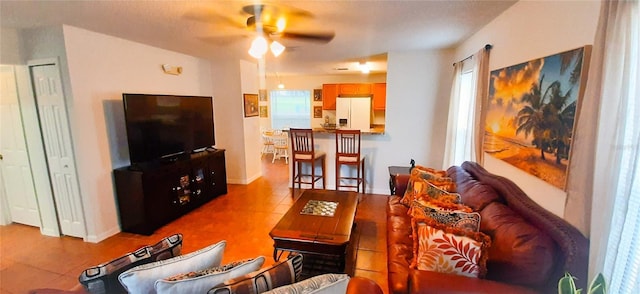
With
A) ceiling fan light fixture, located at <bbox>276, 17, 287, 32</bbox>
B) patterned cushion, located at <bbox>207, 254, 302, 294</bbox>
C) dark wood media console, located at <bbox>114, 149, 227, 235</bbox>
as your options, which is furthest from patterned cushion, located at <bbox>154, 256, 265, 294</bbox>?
dark wood media console, located at <bbox>114, 149, 227, 235</bbox>

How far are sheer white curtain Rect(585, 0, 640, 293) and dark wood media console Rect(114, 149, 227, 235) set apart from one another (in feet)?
12.1

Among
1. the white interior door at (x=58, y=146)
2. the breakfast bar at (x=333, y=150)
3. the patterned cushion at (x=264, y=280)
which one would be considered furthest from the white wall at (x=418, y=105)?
the white interior door at (x=58, y=146)

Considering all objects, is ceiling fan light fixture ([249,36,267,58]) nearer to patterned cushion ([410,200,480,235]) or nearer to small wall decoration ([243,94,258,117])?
patterned cushion ([410,200,480,235])

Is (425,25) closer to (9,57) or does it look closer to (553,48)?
(553,48)

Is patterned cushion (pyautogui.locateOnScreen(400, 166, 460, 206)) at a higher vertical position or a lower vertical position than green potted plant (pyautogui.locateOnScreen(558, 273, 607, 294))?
lower

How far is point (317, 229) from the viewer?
88.7 inches

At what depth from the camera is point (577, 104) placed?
1.38m

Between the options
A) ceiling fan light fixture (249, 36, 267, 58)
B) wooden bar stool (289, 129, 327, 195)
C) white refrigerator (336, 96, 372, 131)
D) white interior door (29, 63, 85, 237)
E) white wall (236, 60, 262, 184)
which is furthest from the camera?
white refrigerator (336, 96, 372, 131)

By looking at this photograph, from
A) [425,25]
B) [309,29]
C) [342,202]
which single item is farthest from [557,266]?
[309,29]

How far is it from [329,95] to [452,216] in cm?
561

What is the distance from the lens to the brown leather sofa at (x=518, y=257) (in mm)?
1289

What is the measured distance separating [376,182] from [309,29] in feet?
8.77

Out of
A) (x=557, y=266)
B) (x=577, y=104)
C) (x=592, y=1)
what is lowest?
(x=557, y=266)

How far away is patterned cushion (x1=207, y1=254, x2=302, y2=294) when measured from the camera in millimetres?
999
